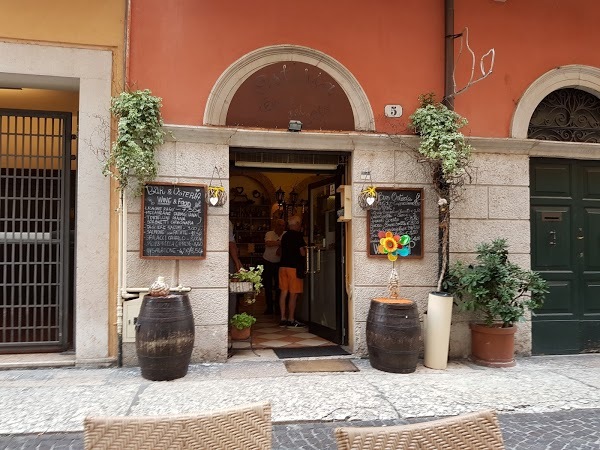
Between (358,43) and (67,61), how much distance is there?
3608 mm

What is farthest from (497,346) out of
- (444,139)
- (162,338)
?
(162,338)

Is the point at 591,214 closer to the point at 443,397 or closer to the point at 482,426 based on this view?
the point at 443,397

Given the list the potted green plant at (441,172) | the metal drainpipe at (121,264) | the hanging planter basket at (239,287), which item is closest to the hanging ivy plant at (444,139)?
the potted green plant at (441,172)

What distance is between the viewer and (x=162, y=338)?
4957 mm

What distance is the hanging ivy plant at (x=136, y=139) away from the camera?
5285mm

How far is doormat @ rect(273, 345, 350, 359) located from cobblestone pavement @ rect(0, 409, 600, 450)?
214 cm

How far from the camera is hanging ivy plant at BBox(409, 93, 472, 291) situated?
5.77 meters

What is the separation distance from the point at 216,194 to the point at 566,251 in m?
4.86

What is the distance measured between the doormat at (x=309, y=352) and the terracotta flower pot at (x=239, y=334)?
1.45 feet

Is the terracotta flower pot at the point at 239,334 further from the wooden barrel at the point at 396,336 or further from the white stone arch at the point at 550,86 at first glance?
the white stone arch at the point at 550,86

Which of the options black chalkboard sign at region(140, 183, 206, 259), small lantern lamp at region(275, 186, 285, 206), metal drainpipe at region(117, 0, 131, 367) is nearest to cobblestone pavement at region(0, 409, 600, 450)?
metal drainpipe at region(117, 0, 131, 367)

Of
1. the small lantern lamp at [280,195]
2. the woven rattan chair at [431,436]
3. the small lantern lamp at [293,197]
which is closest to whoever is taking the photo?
the woven rattan chair at [431,436]

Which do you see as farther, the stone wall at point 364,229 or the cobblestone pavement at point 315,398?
the stone wall at point 364,229

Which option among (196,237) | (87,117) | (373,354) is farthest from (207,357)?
(87,117)
